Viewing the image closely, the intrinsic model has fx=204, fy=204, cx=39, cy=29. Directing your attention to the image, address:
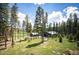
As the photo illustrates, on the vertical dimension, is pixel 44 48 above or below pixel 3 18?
below

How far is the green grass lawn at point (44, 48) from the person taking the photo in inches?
84.6

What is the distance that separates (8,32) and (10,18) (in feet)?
0.50

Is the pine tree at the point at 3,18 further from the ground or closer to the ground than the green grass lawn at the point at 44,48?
A: further from the ground

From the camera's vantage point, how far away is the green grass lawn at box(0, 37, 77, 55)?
84.6 inches

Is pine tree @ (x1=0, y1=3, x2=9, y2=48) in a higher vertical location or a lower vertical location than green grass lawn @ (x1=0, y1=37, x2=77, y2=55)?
higher

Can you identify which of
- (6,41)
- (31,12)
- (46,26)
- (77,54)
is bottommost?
(77,54)

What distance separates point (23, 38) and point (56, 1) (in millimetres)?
533

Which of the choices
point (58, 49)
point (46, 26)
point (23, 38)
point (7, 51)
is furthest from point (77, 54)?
point (7, 51)

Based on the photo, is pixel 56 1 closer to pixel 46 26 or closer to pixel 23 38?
pixel 46 26

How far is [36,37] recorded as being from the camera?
221cm

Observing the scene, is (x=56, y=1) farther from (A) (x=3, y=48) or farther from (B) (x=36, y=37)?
(A) (x=3, y=48)

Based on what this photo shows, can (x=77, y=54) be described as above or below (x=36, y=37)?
below

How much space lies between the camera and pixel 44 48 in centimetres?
217

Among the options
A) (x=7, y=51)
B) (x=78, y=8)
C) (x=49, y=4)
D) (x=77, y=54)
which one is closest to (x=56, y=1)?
(x=49, y=4)
